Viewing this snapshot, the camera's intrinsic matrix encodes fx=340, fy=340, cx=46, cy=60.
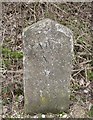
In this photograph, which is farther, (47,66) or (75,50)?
(75,50)

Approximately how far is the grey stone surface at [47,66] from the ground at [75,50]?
0.23m

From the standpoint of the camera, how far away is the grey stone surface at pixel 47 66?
318cm

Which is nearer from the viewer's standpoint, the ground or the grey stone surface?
the grey stone surface

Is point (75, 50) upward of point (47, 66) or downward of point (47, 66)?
upward

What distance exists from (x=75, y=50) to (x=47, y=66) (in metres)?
1.40

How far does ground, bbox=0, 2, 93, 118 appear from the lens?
394cm

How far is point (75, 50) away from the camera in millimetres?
4723

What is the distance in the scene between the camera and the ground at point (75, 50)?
3941mm

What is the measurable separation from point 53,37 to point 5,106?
→ 1.16 m

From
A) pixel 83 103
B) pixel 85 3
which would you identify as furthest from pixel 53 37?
pixel 85 3

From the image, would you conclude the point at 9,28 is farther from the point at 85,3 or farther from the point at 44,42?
the point at 44,42

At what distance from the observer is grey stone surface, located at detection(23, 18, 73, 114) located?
3178 millimetres

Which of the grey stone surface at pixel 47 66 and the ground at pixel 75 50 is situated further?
the ground at pixel 75 50

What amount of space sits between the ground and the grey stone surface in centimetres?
23
